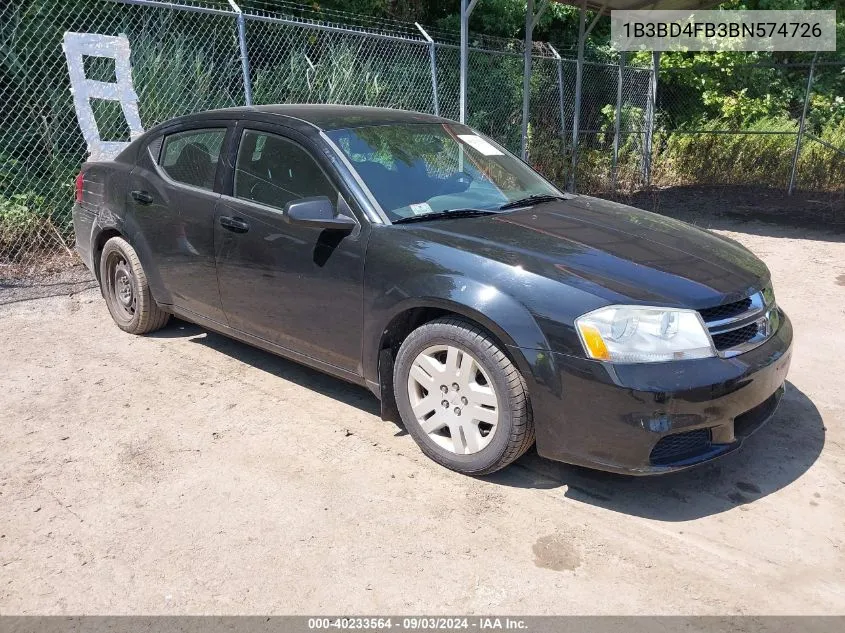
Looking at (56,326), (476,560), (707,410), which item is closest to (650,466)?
(707,410)

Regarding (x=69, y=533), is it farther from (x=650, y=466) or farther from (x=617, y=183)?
(x=617, y=183)

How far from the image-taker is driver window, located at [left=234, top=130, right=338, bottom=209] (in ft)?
12.8

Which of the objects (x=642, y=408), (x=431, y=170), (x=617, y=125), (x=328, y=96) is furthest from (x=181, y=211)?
(x=617, y=125)

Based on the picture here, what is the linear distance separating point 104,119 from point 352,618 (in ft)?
23.6

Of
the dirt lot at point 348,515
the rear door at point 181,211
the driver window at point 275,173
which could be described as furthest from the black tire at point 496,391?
the rear door at point 181,211

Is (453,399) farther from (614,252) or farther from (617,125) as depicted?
(617,125)

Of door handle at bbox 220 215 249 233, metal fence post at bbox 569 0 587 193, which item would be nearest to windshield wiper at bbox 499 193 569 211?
door handle at bbox 220 215 249 233

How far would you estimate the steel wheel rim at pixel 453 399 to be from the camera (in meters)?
3.26

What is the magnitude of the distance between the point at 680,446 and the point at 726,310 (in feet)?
2.13

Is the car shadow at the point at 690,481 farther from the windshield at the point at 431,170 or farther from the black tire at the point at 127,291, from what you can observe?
the black tire at the point at 127,291

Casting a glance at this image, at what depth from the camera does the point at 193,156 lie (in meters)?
4.64

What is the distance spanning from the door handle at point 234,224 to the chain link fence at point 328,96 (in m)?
3.37

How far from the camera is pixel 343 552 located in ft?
9.46

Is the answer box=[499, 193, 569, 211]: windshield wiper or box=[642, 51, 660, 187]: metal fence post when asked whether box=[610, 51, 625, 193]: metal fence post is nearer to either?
box=[642, 51, 660, 187]: metal fence post
